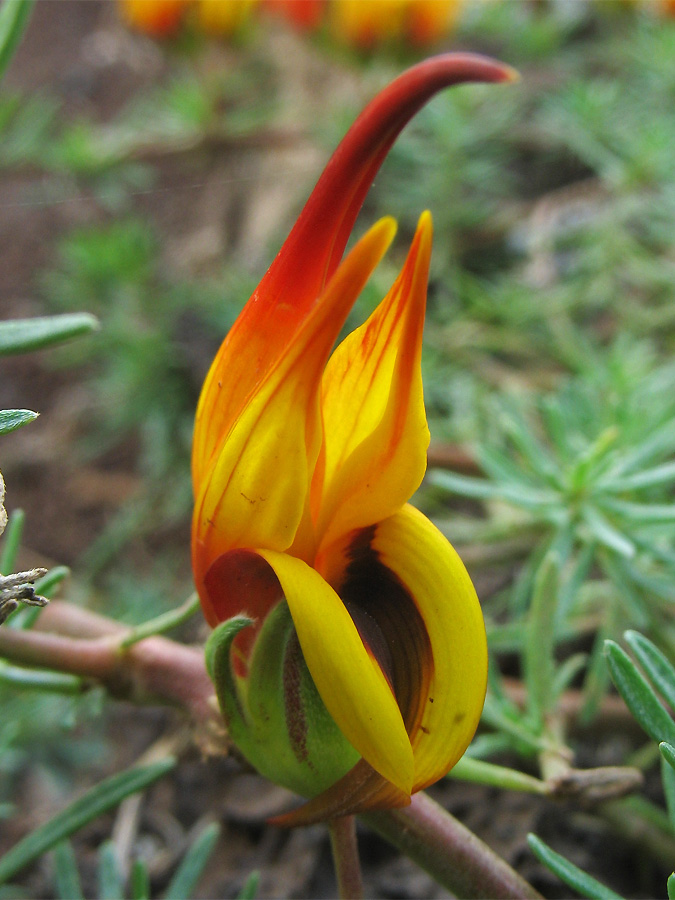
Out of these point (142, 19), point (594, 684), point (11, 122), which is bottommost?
point (594, 684)

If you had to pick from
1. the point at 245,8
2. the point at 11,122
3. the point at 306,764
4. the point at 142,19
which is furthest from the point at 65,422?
the point at 306,764

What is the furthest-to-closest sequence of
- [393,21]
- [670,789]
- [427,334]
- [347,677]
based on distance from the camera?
[393,21] → [427,334] → [670,789] → [347,677]

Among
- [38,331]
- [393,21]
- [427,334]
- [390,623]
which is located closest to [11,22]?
[38,331]

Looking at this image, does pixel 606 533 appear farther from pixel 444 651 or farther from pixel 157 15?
pixel 157 15

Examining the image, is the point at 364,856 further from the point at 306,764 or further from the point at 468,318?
the point at 468,318

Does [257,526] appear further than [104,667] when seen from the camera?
No
